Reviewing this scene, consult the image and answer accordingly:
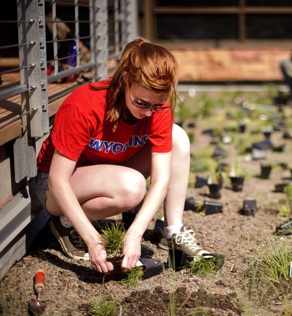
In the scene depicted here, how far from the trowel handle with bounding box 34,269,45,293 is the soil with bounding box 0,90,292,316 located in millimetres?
79

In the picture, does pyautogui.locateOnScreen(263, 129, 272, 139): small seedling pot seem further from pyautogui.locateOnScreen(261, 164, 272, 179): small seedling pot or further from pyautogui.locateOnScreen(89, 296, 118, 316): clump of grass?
pyautogui.locateOnScreen(89, 296, 118, 316): clump of grass

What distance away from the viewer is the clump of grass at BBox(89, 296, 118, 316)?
3.03m

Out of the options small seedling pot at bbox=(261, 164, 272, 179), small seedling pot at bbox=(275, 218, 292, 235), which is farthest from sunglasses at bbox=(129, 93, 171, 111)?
small seedling pot at bbox=(261, 164, 272, 179)

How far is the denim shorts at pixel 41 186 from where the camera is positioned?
375 centimetres

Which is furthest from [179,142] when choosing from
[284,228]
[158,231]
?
[284,228]

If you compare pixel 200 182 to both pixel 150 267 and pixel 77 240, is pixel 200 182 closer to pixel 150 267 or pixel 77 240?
pixel 77 240

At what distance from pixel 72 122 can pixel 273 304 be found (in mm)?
1254

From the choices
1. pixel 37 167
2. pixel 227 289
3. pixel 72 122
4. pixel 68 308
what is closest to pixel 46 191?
pixel 37 167

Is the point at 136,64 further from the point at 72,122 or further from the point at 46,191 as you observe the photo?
the point at 46,191

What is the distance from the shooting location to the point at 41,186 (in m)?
3.77

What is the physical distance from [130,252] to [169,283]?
41 cm

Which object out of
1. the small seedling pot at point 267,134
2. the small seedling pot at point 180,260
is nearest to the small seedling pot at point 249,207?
the small seedling pot at point 180,260

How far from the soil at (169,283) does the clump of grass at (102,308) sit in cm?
3

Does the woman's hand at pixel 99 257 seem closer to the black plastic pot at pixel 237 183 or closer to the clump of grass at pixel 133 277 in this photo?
the clump of grass at pixel 133 277
